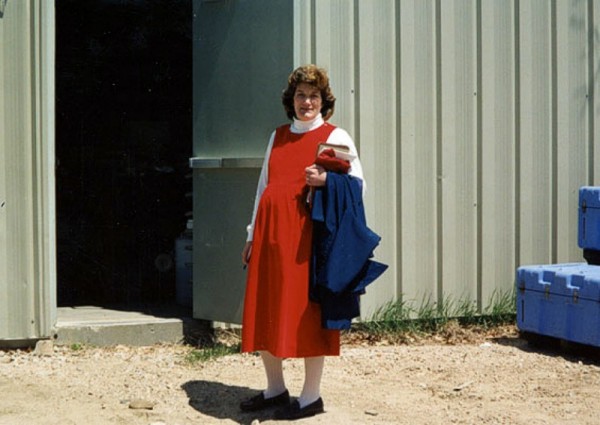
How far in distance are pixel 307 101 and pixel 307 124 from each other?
0.13m

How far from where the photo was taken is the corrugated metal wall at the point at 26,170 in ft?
21.1

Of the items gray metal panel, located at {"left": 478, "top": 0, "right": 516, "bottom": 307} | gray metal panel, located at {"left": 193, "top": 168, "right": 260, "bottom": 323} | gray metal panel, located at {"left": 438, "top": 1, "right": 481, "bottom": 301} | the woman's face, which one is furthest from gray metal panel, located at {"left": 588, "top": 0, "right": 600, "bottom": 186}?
the woman's face

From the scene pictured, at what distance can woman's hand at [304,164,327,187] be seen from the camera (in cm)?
491

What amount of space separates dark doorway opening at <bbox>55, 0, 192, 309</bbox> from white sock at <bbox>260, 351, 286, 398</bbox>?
152 inches

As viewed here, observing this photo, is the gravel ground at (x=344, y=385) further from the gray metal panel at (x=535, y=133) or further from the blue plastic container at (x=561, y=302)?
the gray metal panel at (x=535, y=133)

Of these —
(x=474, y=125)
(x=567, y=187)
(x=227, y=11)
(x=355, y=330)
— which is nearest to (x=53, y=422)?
(x=355, y=330)

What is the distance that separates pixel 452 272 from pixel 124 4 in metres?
4.17

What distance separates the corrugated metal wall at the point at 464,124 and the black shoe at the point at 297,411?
1.90 m

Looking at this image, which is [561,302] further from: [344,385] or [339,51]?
[339,51]

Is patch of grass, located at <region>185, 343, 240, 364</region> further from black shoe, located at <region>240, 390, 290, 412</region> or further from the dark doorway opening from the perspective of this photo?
the dark doorway opening

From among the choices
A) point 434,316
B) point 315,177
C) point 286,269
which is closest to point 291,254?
point 286,269

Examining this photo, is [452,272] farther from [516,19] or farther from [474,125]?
[516,19]

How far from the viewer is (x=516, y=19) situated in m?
7.36

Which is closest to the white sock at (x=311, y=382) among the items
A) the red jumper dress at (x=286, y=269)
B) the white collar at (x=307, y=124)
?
the red jumper dress at (x=286, y=269)
